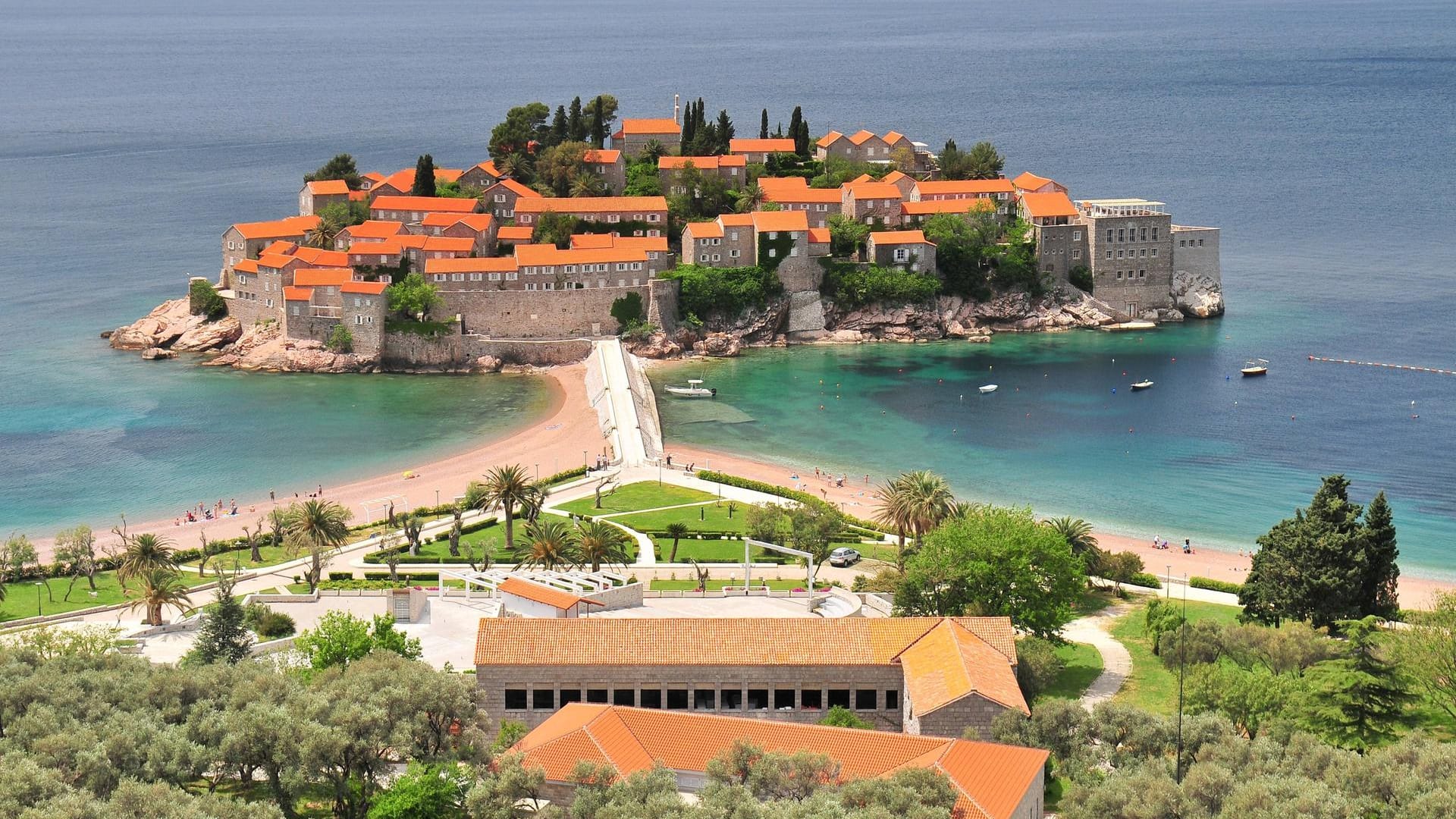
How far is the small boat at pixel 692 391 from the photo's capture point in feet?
278

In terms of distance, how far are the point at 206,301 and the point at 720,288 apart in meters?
25.4

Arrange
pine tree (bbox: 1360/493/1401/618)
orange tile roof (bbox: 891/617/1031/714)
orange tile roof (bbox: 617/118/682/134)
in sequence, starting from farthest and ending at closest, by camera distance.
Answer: orange tile roof (bbox: 617/118/682/134)
pine tree (bbox: 1360/493/1401/618)
orange tile roof (bbox: 891/617/1031/714)

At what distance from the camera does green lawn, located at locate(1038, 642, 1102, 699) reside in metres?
47.0

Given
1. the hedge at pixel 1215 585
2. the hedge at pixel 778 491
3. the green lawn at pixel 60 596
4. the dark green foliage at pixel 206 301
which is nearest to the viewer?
the green lawn at pixel 60 596

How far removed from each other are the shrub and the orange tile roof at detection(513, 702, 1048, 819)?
50982mm

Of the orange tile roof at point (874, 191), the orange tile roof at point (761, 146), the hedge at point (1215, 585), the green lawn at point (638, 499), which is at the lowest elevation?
the hedge at point (1215, 585)

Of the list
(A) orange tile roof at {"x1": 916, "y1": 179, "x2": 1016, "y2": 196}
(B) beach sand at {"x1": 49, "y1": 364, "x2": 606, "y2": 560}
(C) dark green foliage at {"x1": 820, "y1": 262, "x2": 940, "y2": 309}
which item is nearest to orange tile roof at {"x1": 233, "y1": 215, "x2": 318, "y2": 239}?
(B) beach sand at {"x1": 49, "y1": 364, "x2": 606, "y2": 560}

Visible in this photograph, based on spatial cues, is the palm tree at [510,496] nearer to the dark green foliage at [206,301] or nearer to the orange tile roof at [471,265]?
the orange tile roof at [471,265]

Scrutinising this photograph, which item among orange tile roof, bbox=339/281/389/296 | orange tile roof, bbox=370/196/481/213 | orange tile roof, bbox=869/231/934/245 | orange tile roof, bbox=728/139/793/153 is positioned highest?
orange tile roof, bbox=728/139/793/153

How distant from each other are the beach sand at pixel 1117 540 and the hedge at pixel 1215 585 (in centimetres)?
84

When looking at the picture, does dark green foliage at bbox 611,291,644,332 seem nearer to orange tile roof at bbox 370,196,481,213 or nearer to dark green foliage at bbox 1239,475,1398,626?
orange tile roof at bbox 370,196,481,213

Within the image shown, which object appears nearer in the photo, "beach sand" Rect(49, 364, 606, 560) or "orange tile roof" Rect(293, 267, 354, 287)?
"beach sand" Rect(49, 364, 606, 560)

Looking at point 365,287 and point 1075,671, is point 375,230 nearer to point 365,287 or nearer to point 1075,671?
point 365,287

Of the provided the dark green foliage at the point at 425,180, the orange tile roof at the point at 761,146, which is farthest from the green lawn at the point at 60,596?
the orange tile roof at the point at 761,146
